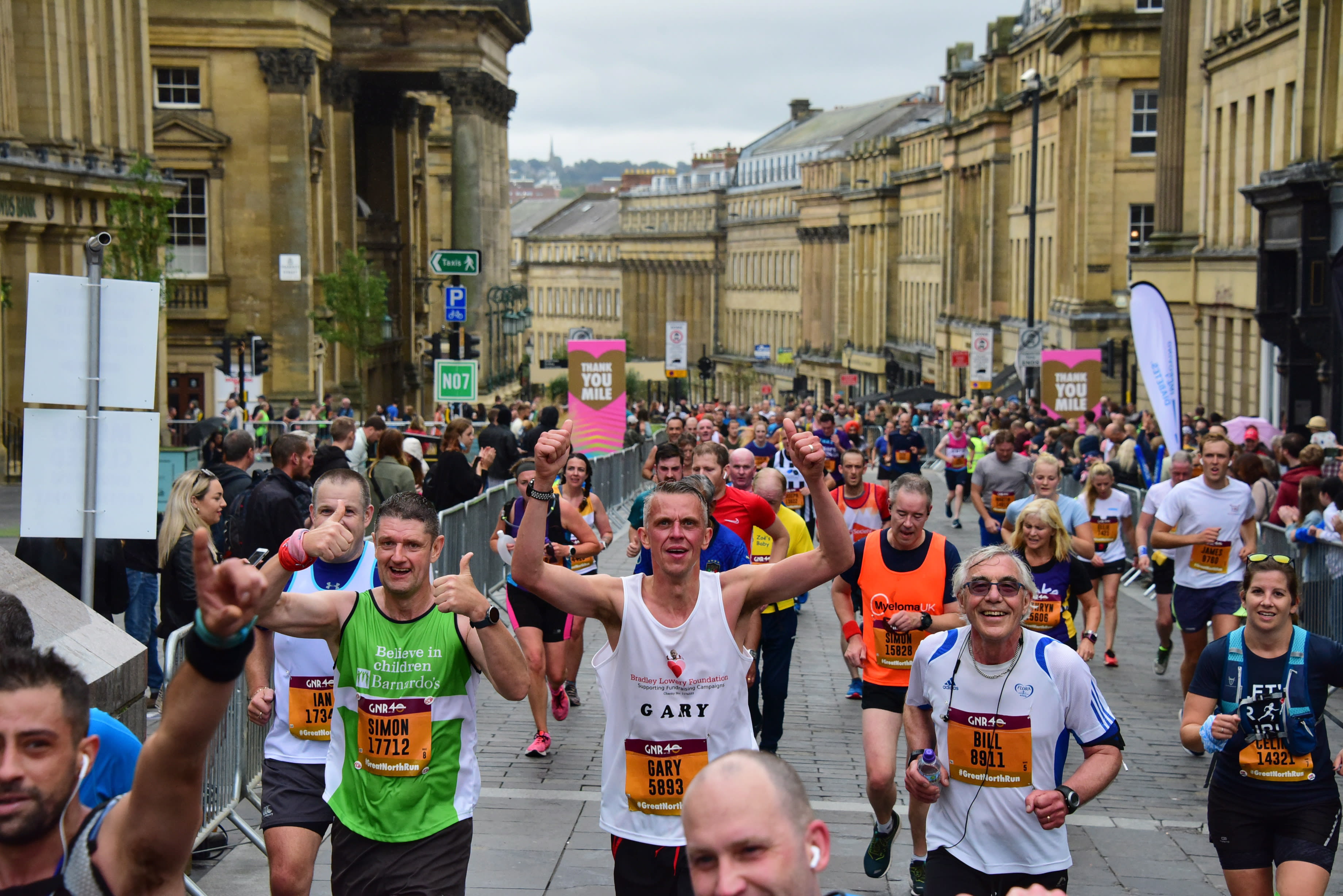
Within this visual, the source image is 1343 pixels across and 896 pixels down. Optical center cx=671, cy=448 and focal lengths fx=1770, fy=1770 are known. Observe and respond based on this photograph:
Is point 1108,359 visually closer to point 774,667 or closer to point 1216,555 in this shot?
point 1216,555

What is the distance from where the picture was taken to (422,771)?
5.77 metres

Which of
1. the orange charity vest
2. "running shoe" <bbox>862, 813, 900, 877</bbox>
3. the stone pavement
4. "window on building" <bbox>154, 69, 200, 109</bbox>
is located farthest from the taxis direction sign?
"window on building" <bbox>154, 69, 200, 109</bbox>

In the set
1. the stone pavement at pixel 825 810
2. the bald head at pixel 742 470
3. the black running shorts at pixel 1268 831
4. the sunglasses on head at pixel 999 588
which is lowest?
the stone pavement at pixel 825 810

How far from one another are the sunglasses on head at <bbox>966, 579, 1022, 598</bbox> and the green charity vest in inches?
66.2

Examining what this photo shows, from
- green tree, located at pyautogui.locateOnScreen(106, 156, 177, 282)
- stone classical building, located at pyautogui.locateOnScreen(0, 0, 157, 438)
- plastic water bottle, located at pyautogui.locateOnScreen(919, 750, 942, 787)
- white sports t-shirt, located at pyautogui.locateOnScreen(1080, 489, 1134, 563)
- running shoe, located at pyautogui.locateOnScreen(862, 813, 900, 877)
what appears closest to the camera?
plastic water bottle, located at pyautogui.locateOnScreen(919, 750, 942, 787)

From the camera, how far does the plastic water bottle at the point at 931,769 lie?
5898mm

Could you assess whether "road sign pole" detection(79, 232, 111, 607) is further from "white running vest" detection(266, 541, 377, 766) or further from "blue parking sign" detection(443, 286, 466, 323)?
"blue parking sign" detection(443, 286, 466, 323)

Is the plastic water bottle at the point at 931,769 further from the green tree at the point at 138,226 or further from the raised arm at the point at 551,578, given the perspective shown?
the green tree at the point at 138,226

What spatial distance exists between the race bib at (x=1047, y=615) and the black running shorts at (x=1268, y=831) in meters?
3.12

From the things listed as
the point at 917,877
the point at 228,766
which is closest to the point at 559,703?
the point at 228,766

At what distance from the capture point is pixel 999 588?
19.2ft

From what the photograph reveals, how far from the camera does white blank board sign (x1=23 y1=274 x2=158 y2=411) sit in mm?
7598

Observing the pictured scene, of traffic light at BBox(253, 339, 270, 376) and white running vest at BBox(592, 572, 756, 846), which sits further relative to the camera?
traffic light at BBox(253, 339, 270, 376)

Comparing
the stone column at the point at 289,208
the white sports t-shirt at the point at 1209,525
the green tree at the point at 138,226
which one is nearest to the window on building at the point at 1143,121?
the stone column at the point at 289,208
